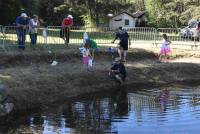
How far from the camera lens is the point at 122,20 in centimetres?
8019

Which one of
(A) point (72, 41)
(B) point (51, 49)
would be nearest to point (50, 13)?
(A) point (72, 41)

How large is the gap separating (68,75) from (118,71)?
8.15 ft

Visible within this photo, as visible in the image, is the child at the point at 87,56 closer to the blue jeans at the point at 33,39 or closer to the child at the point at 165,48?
the blue jeans at the point at 33,39

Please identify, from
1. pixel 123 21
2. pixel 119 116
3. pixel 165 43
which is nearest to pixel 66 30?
Answer: pixel 165 43

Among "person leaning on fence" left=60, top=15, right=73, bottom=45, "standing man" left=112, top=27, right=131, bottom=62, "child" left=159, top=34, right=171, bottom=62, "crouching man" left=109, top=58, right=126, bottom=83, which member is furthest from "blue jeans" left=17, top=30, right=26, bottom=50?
"child" left=159, top=34, right=171, bottom=62

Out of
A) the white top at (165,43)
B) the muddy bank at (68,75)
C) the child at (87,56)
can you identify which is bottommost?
the muddy bank at (68,75)

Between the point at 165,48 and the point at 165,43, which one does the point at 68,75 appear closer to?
the point at 165,43

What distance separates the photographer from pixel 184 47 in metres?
32.9

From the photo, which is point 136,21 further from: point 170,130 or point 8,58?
point 170,130

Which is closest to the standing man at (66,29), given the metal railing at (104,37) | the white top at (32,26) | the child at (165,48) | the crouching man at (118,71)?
the metal railing at (104,37)

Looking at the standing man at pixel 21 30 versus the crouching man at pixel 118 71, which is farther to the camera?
the standing man at pixel 21 30

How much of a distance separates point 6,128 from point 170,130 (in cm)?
507

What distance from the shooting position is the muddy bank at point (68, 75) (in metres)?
19.8

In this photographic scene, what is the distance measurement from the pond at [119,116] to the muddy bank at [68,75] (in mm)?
998
